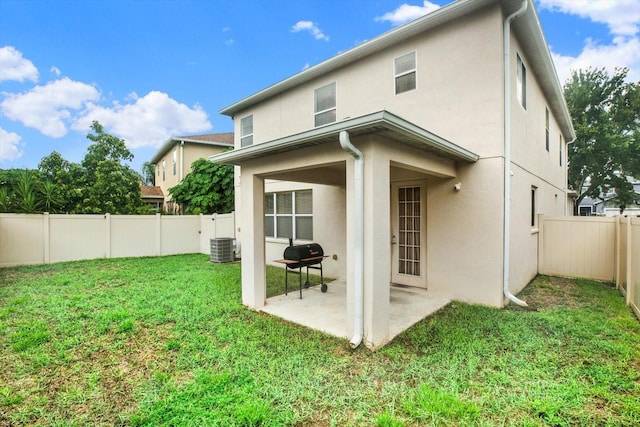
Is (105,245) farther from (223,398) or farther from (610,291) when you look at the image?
(610,291)

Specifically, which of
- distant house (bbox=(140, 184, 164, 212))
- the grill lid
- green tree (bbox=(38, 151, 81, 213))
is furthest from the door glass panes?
distant house (bbox=(140, 184, 164, 212))

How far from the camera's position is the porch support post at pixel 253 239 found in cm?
555

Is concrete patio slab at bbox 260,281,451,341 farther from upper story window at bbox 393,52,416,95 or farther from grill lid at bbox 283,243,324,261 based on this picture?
upper story window at bbox 393,52,416,95

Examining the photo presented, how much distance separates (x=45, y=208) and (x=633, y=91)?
34.6 m

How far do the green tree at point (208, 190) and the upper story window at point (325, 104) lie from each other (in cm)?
779

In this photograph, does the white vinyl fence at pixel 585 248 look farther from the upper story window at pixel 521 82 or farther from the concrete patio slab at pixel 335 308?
the concrete patio slab at pixel 335 308

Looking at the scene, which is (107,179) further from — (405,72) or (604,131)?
(604,131)

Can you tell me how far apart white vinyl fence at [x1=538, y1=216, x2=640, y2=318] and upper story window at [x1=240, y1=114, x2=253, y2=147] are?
998 cm

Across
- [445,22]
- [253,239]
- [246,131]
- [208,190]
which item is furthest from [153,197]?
[445,22]

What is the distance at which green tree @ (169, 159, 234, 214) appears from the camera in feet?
48.5

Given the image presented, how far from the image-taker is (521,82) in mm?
6727

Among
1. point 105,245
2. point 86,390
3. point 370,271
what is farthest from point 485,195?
point 105,245

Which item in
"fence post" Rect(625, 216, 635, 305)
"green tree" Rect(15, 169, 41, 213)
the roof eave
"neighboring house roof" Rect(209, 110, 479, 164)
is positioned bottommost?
"fence post" Rect(625, 216, 635, 305)

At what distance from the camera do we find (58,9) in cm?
1014
